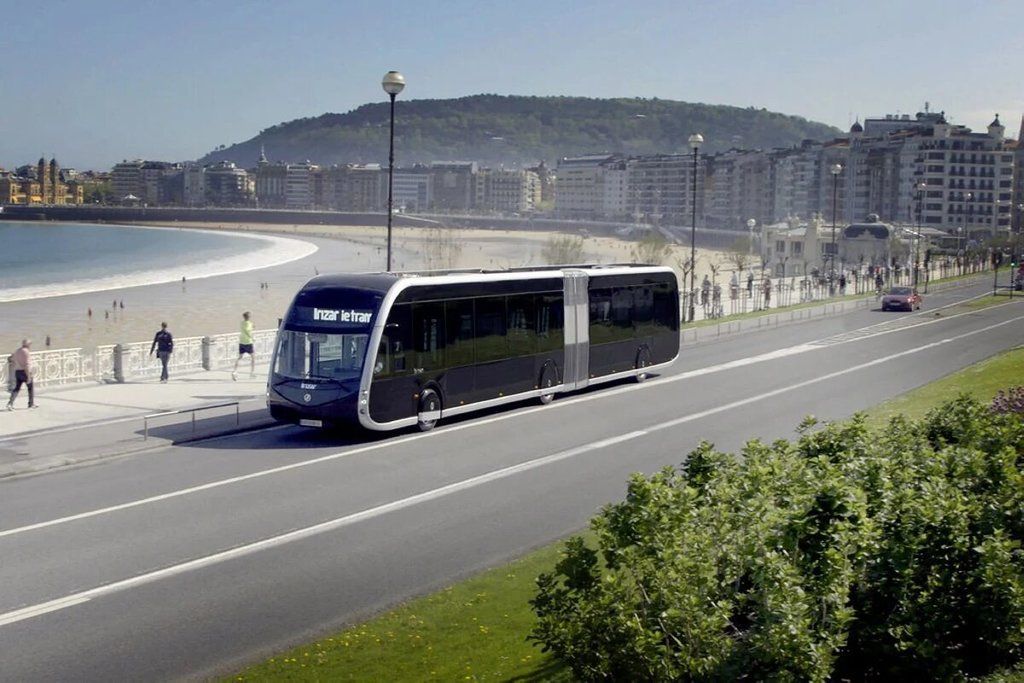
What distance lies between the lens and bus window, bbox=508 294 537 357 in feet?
80.7

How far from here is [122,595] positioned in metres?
12.3

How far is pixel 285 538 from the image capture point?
14570mm

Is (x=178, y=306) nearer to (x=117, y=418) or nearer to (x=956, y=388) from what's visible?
(x=117, y=418)

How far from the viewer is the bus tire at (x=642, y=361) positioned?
29.8 meters

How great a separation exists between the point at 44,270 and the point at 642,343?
87835mm

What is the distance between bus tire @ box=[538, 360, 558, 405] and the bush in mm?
16175

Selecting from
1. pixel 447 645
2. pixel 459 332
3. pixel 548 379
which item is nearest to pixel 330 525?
pixel 447 645

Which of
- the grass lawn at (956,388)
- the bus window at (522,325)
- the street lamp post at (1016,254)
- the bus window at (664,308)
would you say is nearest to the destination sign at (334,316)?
the bus window at (522,325)

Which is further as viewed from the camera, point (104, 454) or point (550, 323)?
point (550, 323)

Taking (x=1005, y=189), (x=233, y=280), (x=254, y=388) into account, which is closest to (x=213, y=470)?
(x=254, y=388)

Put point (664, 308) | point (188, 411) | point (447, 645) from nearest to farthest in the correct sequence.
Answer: point (447, 645) → point (188, 411) → point (664, 308)

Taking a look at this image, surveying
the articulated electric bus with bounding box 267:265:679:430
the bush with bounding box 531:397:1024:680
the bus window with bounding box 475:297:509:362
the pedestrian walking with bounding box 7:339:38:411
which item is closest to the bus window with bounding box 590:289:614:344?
the articulated electric bus with bounding box 267:265:679:430

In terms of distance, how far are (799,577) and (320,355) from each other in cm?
1474

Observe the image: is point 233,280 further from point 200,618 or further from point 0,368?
point 200,618
